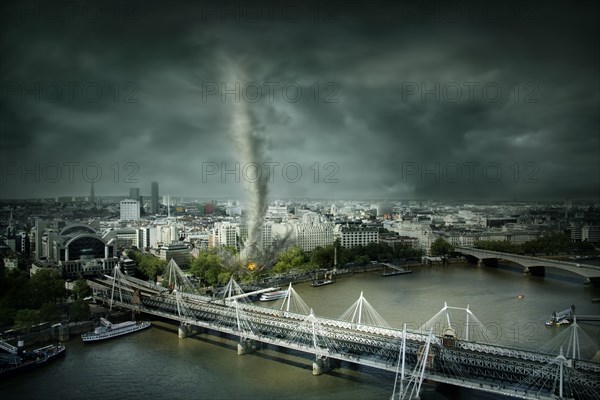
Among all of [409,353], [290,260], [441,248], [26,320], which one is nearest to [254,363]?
[409,353]

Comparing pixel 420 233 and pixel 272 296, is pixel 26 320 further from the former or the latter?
pixel 420 233

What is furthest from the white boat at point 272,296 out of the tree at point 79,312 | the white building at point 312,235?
the white building at point 312,235

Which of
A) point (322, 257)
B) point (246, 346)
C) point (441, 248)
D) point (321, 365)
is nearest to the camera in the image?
point (321, 365)

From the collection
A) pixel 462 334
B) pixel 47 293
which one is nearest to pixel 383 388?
pixel 462 334

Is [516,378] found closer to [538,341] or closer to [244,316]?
[538,341]

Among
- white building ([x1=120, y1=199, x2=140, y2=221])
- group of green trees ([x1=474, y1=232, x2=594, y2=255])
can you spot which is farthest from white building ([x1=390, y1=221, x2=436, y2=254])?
white building ([x1=120, y1=199, x2=140, y2=221])

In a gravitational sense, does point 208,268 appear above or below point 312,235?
below

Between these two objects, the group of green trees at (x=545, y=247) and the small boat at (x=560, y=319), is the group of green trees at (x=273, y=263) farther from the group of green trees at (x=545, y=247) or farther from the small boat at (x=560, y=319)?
the small boat at (x=560, y=319)
